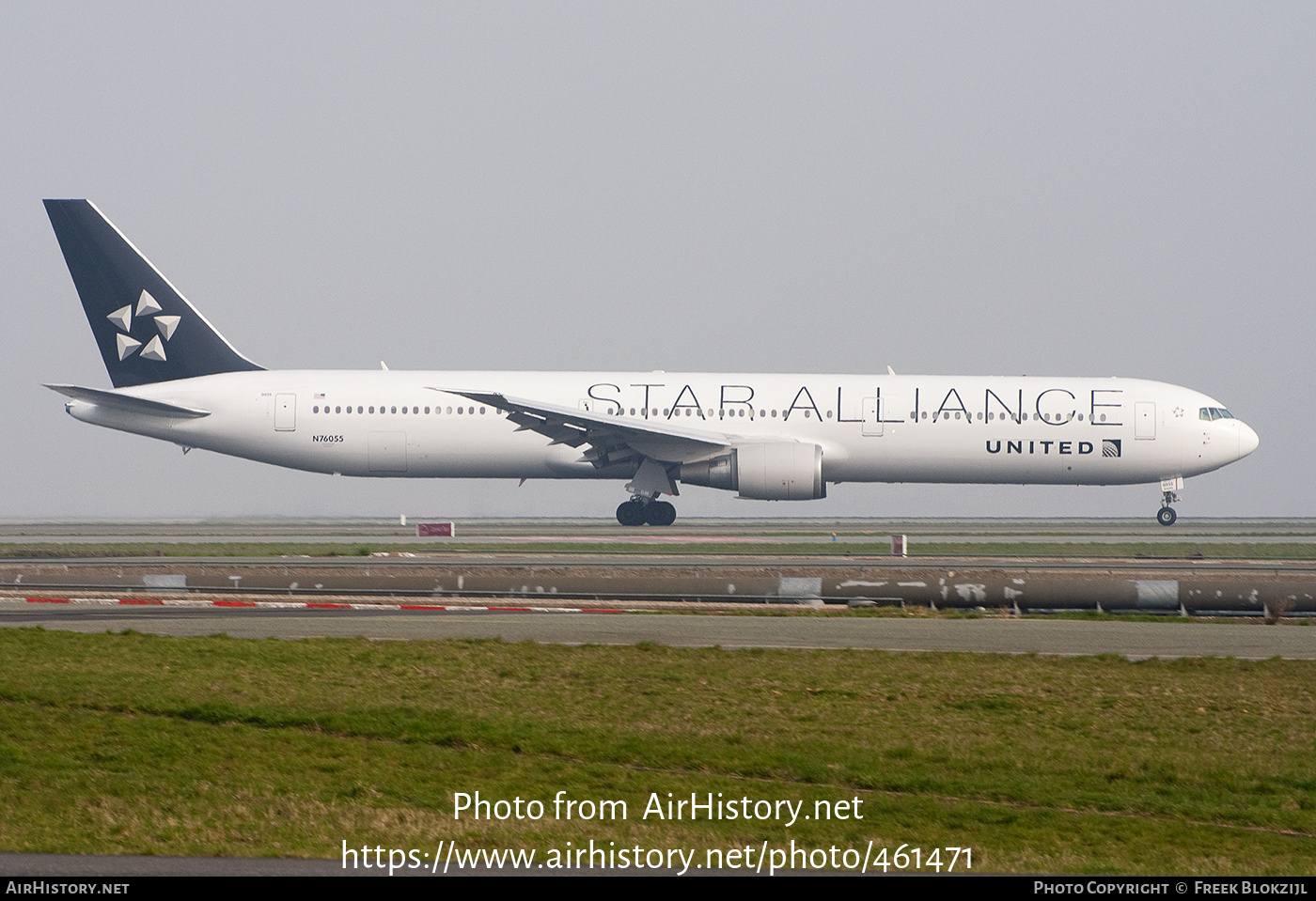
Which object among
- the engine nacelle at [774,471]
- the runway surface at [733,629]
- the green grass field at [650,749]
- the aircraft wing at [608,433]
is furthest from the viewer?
the engine nacelle at [774,471]

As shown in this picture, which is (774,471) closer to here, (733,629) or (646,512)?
(646,512)

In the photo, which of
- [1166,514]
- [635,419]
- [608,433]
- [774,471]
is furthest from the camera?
[1166,514]

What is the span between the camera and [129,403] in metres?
34.1

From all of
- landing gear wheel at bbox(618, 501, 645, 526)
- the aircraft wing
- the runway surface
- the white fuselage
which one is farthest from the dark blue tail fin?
the runway surface

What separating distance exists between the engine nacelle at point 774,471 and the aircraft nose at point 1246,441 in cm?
1242

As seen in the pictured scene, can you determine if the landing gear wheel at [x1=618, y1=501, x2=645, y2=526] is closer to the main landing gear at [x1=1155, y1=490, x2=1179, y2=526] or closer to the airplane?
the airplane

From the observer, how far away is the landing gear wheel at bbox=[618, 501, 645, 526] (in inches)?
1396

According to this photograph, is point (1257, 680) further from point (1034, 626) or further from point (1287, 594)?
point (1287, 594)

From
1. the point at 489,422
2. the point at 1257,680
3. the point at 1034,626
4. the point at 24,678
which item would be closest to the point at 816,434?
the point at 489,422

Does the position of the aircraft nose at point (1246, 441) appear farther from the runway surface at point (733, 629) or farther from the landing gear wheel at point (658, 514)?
the runway surface at point (733, 629)

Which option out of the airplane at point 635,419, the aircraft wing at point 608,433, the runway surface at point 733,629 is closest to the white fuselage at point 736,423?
the airplane at point 635,419

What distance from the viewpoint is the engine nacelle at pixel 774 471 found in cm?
3341

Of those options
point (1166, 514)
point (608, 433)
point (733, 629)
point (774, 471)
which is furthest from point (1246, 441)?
point (733, 629)

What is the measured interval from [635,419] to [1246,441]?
17386mm
